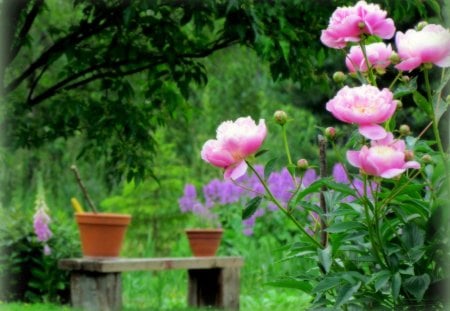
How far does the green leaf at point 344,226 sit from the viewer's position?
1666mm

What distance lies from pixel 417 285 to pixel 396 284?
49mm

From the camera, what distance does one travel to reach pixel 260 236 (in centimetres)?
802

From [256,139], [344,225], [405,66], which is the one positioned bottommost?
[344,225]

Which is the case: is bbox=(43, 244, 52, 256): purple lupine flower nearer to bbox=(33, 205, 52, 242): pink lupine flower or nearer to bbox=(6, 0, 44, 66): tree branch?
bbox=(33, 205, 52, 242): pink lupine flower

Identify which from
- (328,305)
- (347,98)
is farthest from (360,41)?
(328,305)

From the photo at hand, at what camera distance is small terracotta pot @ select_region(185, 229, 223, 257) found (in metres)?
5.87

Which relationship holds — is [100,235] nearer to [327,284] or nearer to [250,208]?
[250,208]

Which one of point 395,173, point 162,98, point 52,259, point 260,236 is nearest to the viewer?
point 395,173

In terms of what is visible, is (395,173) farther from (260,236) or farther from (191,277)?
(260,236)

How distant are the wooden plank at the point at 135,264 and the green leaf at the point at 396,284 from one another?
11.2 ft

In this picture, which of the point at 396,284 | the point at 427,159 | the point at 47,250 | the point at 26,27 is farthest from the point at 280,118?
the point at 47,250

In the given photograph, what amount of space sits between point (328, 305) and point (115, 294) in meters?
3.36

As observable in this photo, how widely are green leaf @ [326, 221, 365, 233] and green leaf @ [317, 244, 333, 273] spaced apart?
0.21 ft

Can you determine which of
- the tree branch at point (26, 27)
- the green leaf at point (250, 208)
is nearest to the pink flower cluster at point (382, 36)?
the green leaf at point (250, 208)
